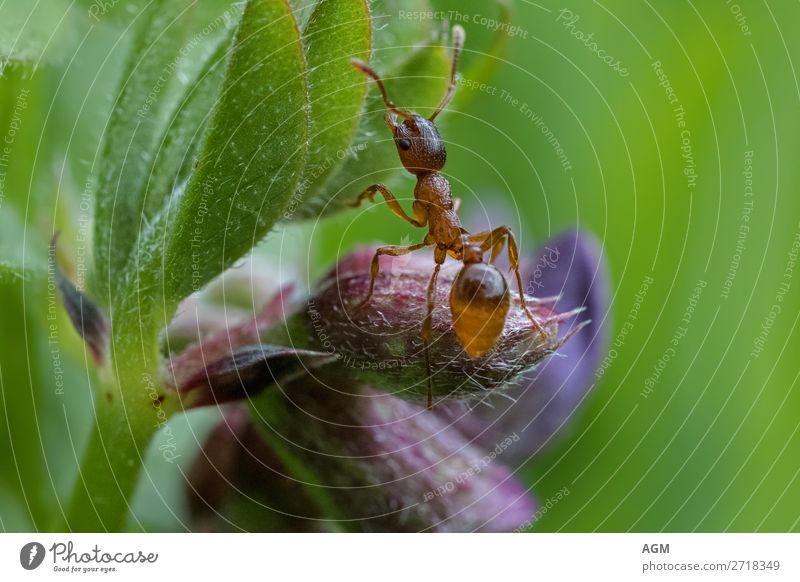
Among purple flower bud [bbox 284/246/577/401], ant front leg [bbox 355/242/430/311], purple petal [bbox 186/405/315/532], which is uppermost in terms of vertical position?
ant front leg [bbox 355/242/430/311]

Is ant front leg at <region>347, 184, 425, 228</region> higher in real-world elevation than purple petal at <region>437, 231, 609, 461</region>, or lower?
higher

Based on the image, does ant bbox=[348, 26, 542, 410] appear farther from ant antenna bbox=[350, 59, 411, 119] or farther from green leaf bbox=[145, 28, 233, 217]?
green leaf bbox=[145, 28, 233, 217]

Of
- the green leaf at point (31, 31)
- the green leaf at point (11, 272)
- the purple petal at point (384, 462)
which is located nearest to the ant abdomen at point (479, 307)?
the purple petal at point (384, 462)

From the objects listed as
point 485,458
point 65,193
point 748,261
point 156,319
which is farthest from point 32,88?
point 748,261

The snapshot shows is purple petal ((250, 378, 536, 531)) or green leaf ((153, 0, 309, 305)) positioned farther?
purple petal ((250, 378, 536, 531))

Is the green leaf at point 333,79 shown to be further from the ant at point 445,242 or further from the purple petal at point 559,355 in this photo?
the purple petal at point 559,355
